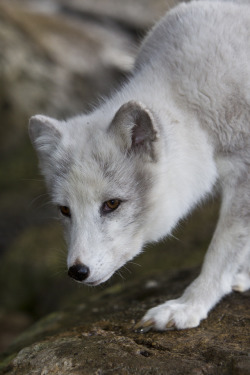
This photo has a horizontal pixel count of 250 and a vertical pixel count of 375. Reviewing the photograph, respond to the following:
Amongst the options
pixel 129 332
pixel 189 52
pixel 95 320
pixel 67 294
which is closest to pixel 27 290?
pixel 67 294

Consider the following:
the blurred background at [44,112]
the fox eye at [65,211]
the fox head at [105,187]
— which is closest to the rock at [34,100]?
the blurred background at [44,112]

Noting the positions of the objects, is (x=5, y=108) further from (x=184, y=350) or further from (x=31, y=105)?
(x=184, y=350)

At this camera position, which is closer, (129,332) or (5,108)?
(129,332)

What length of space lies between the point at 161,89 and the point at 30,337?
2.25 m

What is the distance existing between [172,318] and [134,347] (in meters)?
0.39

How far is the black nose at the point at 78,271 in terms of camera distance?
328cm

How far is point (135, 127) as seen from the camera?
139 inches

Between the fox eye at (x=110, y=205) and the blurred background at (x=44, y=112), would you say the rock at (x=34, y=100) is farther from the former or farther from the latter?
the fox eye at (x=110, y=205)

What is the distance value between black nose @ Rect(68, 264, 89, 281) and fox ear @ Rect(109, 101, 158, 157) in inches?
33.3

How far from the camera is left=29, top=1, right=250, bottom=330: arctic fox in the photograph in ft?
11.4

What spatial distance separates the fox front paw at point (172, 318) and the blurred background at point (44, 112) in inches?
131

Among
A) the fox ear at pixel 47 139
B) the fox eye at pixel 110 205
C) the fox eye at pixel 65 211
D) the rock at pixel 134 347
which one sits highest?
the fox ear at pixel 47 139

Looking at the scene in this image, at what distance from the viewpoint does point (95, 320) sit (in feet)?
13.3

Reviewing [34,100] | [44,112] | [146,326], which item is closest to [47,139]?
[146,326]
